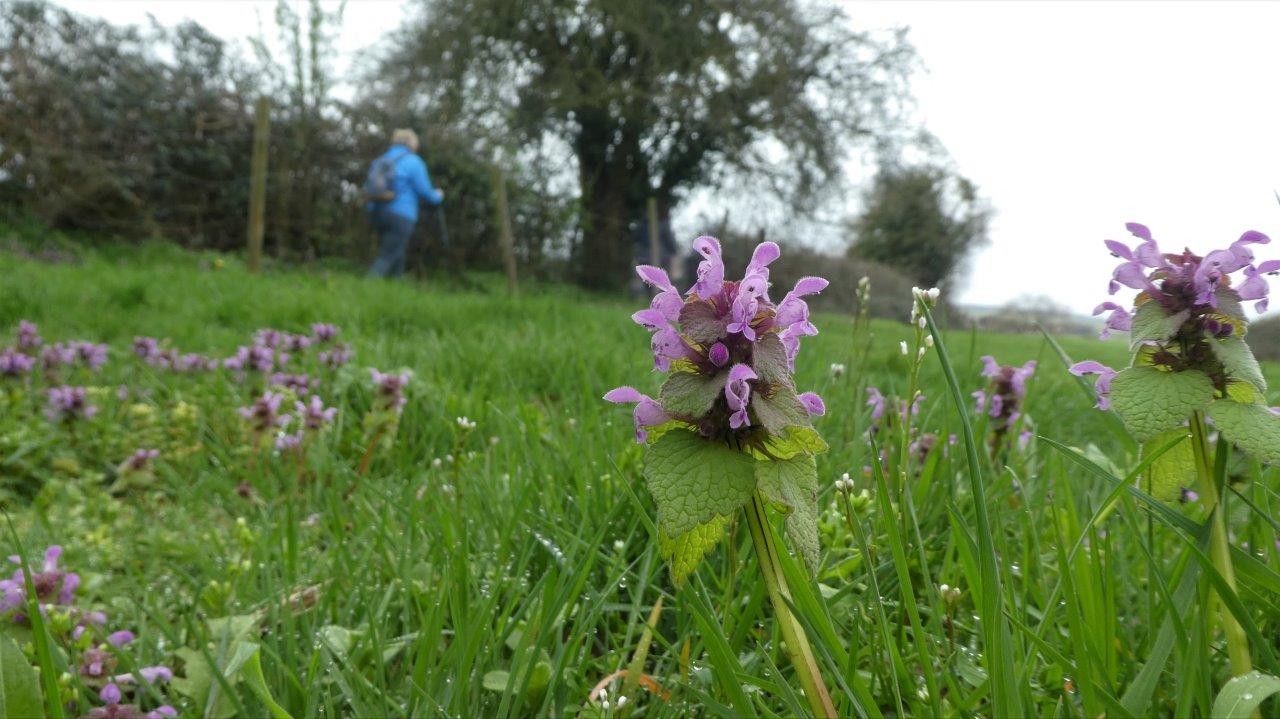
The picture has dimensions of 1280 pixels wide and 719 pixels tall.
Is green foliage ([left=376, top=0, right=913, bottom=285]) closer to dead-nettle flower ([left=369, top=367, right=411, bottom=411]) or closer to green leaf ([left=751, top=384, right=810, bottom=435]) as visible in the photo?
dead-nettle flower ([left=369, top=367, right=411, bottom=411])

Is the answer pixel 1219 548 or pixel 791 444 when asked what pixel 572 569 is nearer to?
pixel 791 444

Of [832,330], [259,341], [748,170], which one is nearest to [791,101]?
[748,170]

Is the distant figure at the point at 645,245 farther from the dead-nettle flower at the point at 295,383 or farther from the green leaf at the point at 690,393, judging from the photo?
the green leaf at the point at 690,393

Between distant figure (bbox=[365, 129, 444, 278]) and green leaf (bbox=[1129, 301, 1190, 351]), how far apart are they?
12.5 metres

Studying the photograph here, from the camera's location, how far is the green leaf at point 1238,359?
81 centimetres

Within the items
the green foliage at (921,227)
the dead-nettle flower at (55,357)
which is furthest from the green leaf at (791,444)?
the green foliage at (921,227)

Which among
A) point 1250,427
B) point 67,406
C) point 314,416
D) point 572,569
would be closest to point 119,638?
point 572,569

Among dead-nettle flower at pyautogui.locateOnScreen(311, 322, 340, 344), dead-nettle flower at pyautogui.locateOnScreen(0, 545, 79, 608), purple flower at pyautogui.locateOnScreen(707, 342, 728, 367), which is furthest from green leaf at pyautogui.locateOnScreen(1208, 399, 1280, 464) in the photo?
dead-nettle flower at pyautogui.locateOnScreen(311, 322, 340, 344)

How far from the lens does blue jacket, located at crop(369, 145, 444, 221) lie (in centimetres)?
1264

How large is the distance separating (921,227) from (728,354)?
26434 mm

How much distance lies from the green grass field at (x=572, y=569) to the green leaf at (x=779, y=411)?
0.52 feet

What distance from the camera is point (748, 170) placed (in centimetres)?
2241

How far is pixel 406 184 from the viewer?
12.8 metres

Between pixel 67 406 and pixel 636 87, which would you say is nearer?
pixel 67 406
